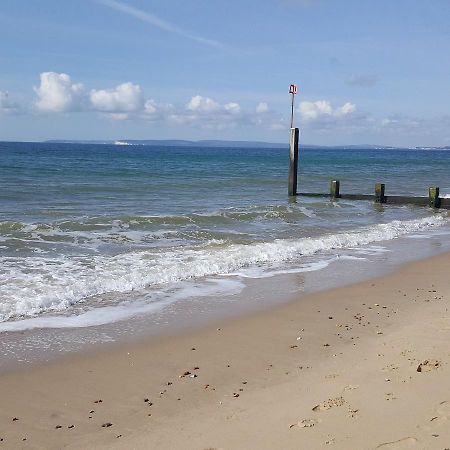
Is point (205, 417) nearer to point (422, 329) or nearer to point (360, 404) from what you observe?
point (360, 404)

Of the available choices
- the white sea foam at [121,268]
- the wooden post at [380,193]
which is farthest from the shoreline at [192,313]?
the wooden post at [380,193]

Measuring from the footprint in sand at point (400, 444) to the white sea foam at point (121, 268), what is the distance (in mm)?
4954

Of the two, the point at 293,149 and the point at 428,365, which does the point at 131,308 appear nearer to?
the point at 428,365

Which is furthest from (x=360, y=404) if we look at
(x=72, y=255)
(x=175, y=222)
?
(x=175, y=222)

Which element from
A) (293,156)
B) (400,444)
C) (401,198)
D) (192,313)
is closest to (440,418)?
(400,444)

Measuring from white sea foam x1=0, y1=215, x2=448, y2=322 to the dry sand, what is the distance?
2173 mm

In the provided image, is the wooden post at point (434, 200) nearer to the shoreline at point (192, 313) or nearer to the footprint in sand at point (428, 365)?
the shoreline at point (192, 313)

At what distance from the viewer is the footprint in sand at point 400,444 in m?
3.83

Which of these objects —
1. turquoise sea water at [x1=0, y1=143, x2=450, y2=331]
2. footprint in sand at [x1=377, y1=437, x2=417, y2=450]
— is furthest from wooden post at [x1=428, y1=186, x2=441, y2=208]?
footprint in sand at [x1=377, y1=437, x2=417, y2=450]

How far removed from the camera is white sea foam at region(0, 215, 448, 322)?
26.6ft

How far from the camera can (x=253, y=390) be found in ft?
16.9

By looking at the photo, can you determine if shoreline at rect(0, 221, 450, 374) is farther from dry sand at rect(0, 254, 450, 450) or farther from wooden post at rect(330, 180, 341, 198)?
wooden post at rect(330, 180, 341, 198)

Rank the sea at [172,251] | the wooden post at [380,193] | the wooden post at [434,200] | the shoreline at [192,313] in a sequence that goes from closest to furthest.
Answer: the shoreline at [192,313] → the sea at [172,251] → the wooden post at [434,200] → the wooden post at [380,193]

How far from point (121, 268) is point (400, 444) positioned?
7023mm
